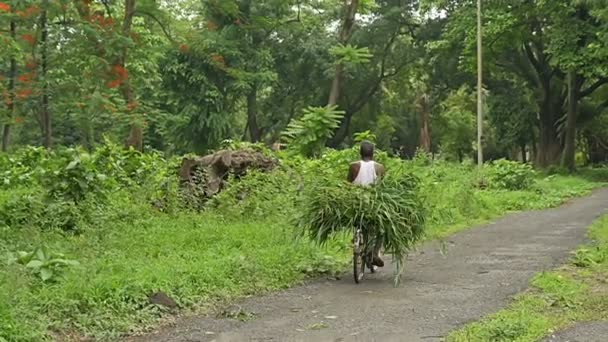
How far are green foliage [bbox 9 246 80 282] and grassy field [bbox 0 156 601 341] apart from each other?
58 mm

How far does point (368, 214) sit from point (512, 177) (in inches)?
688

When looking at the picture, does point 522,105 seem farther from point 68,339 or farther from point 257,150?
point 68,339

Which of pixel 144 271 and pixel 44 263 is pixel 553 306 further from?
pixel 44 263

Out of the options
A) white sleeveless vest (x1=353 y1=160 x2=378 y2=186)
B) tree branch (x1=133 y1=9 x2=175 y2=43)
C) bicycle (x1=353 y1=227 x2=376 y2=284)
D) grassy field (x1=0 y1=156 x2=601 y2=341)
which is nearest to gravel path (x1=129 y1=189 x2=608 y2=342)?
bicycle (x1=353 y1=227 x2=376 y2=284)

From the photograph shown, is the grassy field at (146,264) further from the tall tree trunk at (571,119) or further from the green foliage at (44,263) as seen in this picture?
the tall tree trunk at (571,119)

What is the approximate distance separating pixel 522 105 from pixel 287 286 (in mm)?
35007

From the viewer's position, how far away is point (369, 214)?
31.3ft

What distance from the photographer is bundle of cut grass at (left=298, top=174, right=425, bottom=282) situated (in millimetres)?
9555

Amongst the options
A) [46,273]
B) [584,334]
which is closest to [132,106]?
[46,273]

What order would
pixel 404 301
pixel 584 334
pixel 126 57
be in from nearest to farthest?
pixel 584 334 → pixel 404 301 → pixel 126 57

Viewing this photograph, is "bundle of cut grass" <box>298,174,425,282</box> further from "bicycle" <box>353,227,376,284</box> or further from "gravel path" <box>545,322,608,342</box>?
"gravel path" <box>545,322,608,342</box>

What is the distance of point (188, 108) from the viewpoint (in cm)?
3569

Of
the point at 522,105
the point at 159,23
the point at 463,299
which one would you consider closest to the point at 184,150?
the point at 522,105

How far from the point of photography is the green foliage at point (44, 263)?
322 inches
